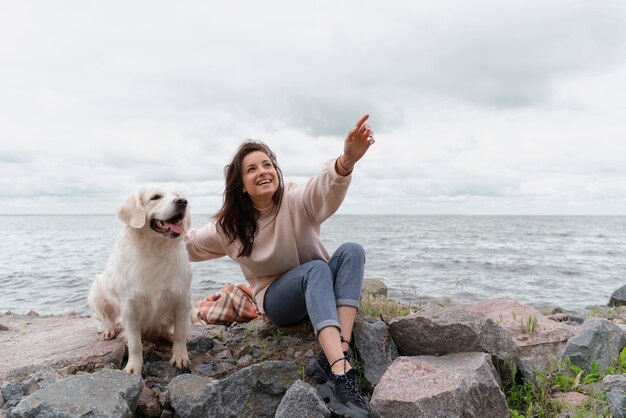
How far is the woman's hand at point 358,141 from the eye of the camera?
10.9ft

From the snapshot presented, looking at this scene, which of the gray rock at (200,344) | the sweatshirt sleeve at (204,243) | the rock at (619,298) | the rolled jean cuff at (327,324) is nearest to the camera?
the rolled jean cuff at (327,324)

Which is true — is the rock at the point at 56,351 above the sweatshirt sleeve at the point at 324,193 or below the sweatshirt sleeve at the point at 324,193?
below

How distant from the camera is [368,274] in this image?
13.9m

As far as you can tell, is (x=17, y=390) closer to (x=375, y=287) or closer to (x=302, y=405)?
(x=302, y=405)

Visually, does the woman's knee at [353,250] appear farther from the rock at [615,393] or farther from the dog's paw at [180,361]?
the rock at [615,393]

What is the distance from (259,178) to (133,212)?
41.9 inches

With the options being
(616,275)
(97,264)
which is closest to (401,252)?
(616,275)

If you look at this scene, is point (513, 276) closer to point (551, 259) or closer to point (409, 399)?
point (551, 259)

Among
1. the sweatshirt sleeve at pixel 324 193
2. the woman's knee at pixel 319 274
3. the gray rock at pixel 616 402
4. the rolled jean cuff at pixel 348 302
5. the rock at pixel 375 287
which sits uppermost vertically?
the sweatshirt sleeve at pixel 324 193

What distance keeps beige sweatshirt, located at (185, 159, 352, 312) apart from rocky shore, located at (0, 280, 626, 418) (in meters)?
0.65

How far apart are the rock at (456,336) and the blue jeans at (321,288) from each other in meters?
0.53

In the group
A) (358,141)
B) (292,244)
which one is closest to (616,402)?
(358,141)

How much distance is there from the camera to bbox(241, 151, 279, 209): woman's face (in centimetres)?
401

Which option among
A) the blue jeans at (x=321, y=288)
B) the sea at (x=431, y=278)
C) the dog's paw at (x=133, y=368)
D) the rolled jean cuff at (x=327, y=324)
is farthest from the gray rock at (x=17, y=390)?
the sea at (x=431, y=278)
